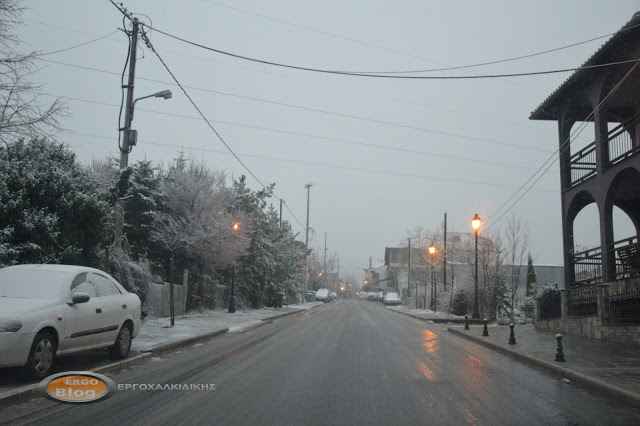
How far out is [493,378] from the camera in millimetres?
9414

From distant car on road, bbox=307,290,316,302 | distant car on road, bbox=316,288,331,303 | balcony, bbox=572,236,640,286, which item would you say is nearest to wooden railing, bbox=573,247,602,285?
balcony, bbox=572,236,640,286

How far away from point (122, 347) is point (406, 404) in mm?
5896

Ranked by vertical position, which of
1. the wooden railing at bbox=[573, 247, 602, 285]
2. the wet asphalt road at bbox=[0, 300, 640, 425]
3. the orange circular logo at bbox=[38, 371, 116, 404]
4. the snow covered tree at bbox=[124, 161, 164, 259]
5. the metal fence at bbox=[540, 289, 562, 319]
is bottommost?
the wet asphalt road at bbox=[0, 300, 640, 425]

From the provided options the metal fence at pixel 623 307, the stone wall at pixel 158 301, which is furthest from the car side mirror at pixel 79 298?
the metal fence at pixel 623 307

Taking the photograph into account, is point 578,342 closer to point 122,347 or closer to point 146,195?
point 122,347

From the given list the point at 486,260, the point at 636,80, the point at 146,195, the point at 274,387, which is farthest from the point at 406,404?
the point at 486,260

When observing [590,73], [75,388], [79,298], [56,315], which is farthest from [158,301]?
[590,73]

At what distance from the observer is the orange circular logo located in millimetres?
6602

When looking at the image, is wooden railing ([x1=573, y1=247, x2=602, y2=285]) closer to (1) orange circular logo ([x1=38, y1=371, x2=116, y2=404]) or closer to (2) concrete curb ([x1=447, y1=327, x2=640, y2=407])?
(2) concrete curb ([x1=447, y1=327, x2=640, y2=407])

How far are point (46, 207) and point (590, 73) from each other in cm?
1782

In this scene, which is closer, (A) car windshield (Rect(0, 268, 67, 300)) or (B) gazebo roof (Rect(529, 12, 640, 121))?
(A) car windshield (Rect(0, 268, 67, 300))

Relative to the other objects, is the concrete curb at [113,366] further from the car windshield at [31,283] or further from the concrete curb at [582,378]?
the concrete curb at [582,378]

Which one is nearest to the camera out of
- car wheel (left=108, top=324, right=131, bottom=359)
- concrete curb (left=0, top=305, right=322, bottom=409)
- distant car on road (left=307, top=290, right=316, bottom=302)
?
concrete curb (left=0, top=305, right=322, bottom=409)

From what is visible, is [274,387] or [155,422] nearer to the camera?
[155,422]
